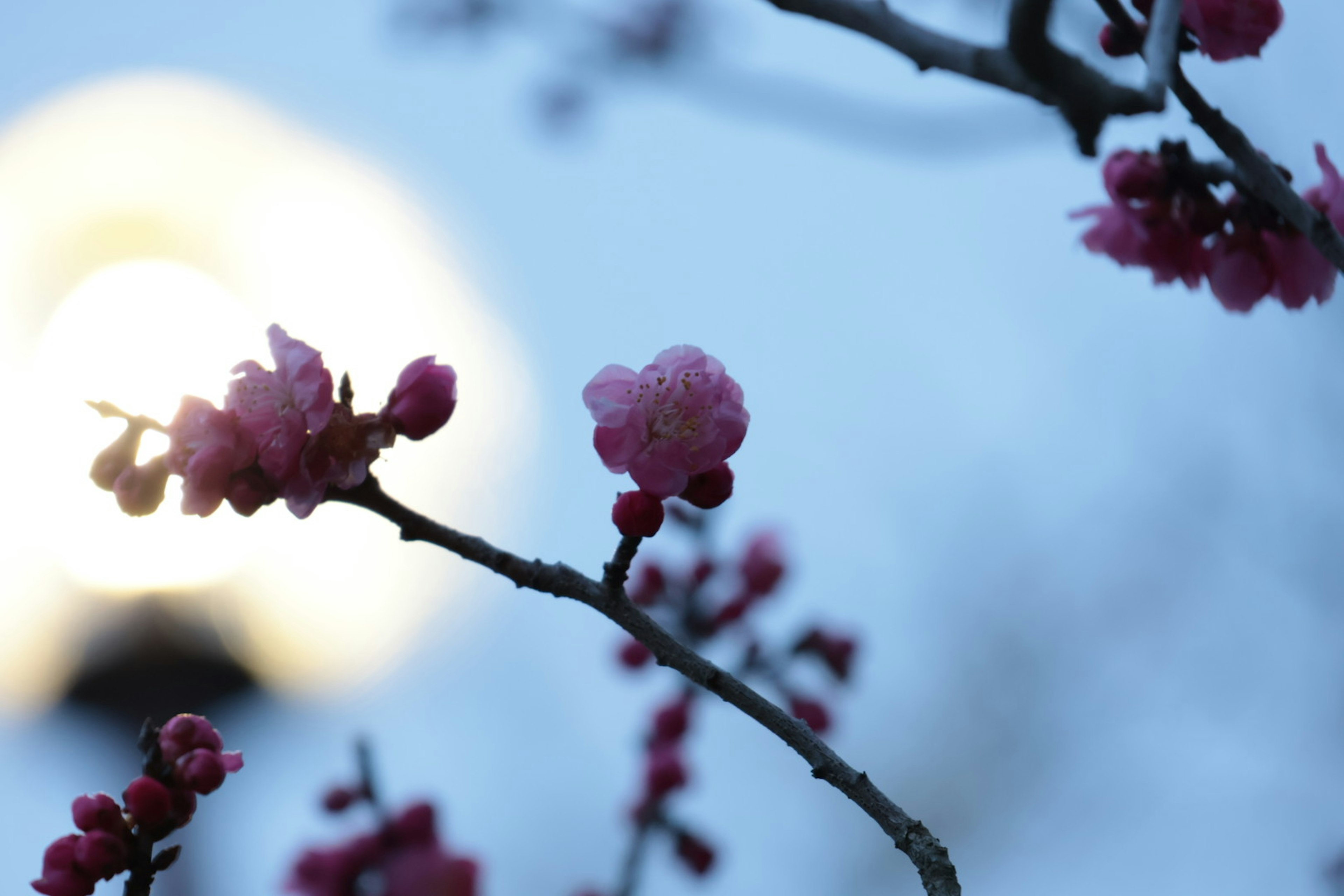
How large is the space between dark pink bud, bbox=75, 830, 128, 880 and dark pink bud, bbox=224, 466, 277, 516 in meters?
0.51

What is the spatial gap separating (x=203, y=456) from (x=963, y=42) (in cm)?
138

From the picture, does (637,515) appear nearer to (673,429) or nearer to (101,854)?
(673,429)

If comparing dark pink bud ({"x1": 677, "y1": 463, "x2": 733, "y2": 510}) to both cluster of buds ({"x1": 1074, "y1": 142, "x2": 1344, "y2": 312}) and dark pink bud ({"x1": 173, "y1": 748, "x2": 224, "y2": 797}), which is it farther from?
cluster of buds ({"x1": 1074, "y1": 142, "x2": 1344, "y2": 312})

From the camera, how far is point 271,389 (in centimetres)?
146

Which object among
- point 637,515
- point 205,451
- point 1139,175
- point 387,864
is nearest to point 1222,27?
point 1139,175

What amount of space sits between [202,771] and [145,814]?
4.3 inches

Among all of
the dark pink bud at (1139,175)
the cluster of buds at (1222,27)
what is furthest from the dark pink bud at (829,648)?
the cluster of buds at (1222,27)

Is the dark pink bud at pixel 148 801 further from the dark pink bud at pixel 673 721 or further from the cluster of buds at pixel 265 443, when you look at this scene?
the dark pink bud at pixel 673 721

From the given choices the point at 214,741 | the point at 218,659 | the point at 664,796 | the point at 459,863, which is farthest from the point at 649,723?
the point at 218,659

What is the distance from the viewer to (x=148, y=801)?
55.5 inches

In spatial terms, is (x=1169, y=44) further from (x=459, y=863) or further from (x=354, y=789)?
(x=459, y=863)

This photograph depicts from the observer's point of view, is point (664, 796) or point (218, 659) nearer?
point (664, 796)

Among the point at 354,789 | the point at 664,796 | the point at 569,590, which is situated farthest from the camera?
the point at 664,796

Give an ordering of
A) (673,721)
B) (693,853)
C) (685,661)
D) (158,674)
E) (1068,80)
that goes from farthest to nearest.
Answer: (158,674) < (673,721) < (693,853) < (1068,80) < (685,661)
